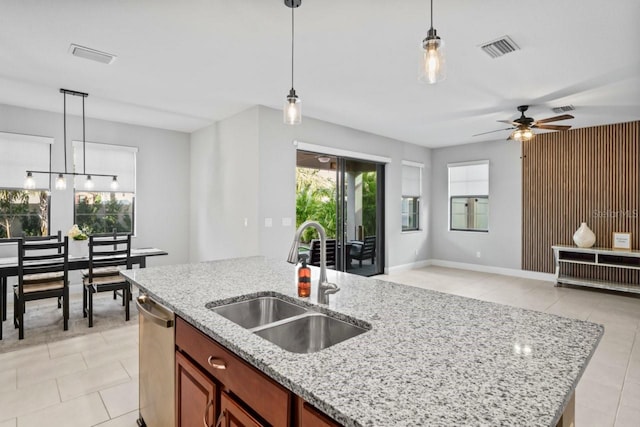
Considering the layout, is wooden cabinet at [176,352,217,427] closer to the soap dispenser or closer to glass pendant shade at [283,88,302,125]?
the soap dispenser

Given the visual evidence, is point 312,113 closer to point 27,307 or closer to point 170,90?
point 170,90

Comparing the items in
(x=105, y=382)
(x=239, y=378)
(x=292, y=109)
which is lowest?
(x=105, y=382)

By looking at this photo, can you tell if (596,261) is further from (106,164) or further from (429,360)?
(106,164)

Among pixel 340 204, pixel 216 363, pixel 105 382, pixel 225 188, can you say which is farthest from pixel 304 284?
pixel 340 204

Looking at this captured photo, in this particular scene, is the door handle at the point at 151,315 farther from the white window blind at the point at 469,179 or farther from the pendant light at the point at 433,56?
the white window blind at the point at 469,179

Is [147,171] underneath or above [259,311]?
above

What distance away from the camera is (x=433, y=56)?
1615 millimetres

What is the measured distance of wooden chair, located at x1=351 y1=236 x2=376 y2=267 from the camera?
6.21 m

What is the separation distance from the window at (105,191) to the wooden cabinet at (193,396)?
4819mm

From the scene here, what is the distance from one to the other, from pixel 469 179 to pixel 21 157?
797 centimetres

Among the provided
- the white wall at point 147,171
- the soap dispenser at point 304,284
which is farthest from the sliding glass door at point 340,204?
the soap dispenser at point 304,284

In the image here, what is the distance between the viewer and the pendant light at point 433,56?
5.27ft

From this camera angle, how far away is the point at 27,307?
14.5ft

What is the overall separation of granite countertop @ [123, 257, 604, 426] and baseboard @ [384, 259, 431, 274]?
17.1 ft
